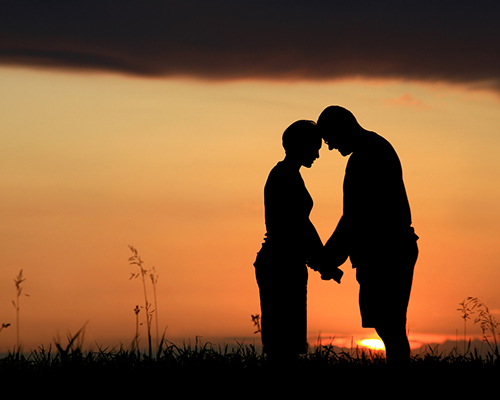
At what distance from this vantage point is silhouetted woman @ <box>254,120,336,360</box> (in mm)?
6863

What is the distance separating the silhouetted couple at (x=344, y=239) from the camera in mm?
6535

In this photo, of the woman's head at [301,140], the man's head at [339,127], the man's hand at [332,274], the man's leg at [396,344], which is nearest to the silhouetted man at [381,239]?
the man's leg at [396,344]

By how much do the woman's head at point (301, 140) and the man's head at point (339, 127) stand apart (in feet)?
0.33

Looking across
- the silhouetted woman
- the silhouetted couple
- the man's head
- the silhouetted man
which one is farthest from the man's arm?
the man's head

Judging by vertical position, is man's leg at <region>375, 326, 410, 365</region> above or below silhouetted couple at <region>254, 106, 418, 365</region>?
below

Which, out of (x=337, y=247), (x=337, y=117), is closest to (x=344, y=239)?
(x=337, y=247)

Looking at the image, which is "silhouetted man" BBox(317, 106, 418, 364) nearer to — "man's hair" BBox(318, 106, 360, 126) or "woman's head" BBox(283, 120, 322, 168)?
"man's hair" BBox(318, 106, 360, 126)

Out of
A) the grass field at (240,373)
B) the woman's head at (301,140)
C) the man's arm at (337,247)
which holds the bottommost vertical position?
the grass field at (240,373)

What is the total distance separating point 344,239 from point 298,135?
114 centimetres

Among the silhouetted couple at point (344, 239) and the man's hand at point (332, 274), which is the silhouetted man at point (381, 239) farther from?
the man's hand at point (332, 274)

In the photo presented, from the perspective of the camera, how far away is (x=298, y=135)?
22.5 feet

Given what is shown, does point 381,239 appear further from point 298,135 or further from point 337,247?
point 298,135

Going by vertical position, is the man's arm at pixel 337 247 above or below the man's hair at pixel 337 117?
below

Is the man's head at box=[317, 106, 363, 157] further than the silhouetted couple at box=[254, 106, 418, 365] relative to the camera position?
Yes
